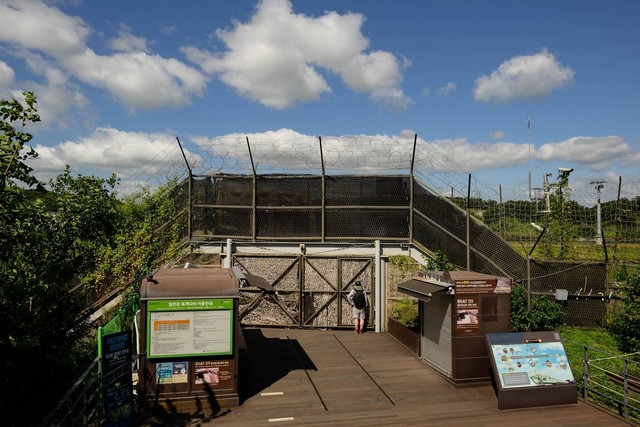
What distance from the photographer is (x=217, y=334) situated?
9.52 m

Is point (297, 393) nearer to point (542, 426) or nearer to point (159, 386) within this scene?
point (159, 386)

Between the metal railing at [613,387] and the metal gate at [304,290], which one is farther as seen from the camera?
the metal gate at [304,290]

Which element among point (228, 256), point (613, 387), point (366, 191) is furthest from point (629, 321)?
point (228, 256)

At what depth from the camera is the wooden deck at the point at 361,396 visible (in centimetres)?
Answer: 868

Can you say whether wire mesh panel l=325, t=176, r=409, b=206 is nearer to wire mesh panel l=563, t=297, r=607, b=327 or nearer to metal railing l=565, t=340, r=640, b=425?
wire mesh panel l=563, t=297, r=607, b=327

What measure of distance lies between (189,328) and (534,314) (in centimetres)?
1017

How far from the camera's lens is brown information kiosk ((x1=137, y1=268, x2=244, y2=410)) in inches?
365

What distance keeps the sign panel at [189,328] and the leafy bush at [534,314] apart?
29.2 ft

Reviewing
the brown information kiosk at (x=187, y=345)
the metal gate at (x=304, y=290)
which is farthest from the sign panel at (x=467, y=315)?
the metal gate at (x=304, y=290)

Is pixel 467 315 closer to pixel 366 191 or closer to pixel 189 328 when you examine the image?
pixel 189 328

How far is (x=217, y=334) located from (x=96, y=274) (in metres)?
7.69

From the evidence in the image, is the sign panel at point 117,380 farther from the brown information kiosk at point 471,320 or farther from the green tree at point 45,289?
the brown information kiosk at point 471,320

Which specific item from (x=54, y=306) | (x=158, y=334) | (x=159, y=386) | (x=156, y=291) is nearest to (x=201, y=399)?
(x=159, y=386)

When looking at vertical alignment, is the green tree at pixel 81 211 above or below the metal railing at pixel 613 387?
above
